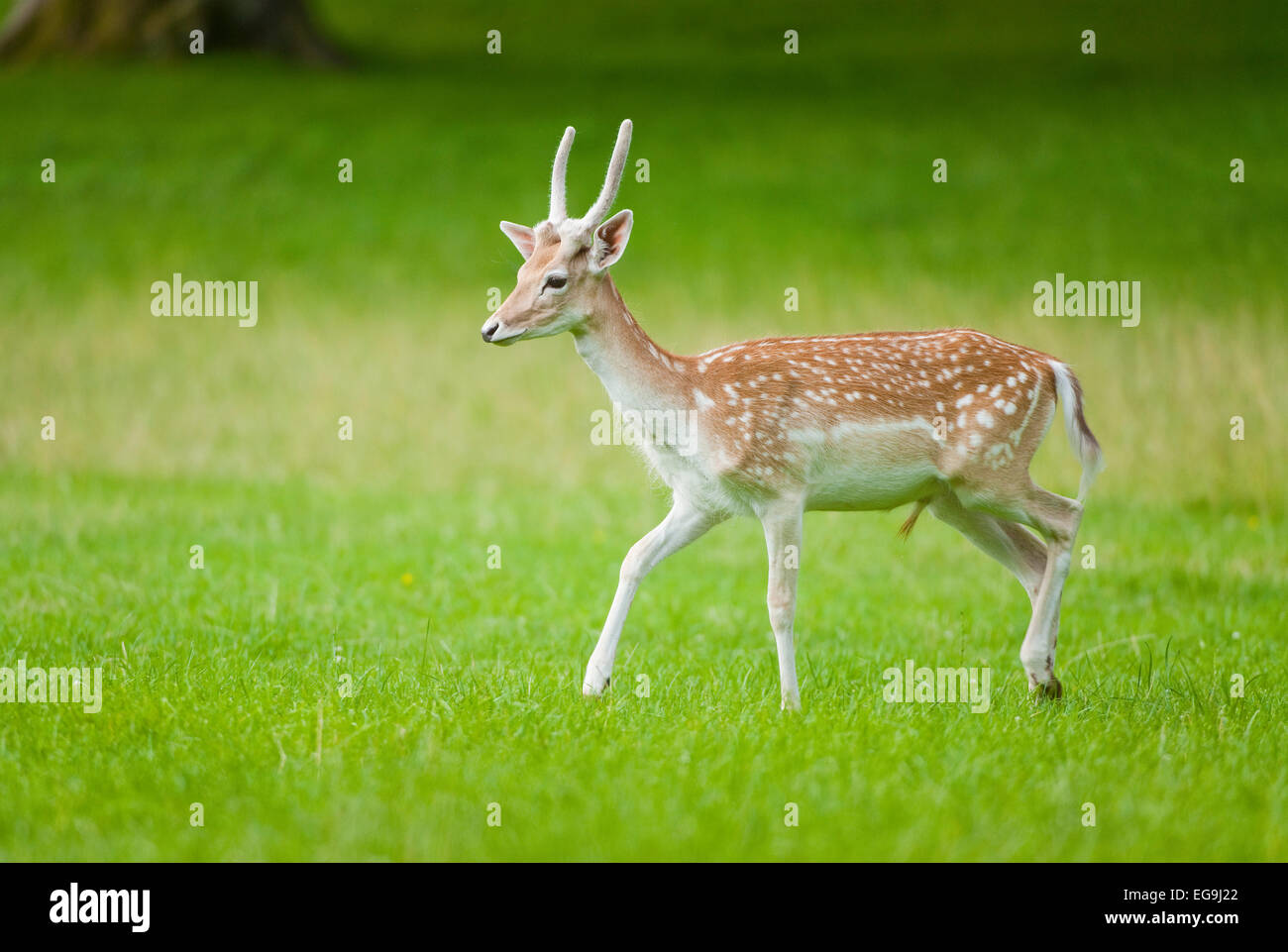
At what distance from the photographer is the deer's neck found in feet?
22.7

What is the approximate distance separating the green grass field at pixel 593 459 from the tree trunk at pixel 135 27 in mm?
808

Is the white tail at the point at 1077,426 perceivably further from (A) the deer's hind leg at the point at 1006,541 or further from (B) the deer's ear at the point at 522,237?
(B) the deer's ear at the point at 522,237

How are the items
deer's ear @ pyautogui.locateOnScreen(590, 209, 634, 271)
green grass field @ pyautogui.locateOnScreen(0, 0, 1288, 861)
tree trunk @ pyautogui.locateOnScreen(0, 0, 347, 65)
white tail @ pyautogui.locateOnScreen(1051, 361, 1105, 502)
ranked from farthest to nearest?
tree trunk @ pyautogui.locateOnScreen(0, 0, 347, 65), white tail @ pyautogui.locateOnScreen(1051, 361, 1105, 502), deer's ear @ pyautogui.locateOnScreen(590, 209, 634, 271), green grass field @ pyautogui.locateOnScreen(0, 0, 1288, 861)

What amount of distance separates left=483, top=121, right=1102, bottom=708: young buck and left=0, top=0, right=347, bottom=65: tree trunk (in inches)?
938

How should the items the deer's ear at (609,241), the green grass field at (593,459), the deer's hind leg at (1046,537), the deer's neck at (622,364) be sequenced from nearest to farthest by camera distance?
the green grass field at (593,459) → the deer's ear at (609,241) → the deer's neck at (622,364) → the deer's hind leg at (1046,537)

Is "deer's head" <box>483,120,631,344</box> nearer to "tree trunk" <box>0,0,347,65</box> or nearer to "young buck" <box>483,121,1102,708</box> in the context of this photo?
"young buck" <box>483,121,1102,708</box>

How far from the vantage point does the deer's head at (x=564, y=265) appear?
662 centimetres

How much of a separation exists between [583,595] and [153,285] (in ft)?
35.0

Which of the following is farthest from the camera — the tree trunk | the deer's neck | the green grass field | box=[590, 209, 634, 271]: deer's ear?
the tree trunk

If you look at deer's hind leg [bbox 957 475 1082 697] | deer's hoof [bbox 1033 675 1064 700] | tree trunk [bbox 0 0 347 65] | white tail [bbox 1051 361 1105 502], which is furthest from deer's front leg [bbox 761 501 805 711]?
tree trunk [bbox 0 0 347 65]

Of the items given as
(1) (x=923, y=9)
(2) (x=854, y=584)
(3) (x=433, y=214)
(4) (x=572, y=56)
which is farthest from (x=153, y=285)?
(1) (x=923, y=9)

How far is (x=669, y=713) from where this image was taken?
21.5 feet

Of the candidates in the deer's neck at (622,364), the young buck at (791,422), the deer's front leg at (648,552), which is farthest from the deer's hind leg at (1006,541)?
the deer's neck at (622,364)

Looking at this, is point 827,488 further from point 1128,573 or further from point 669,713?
point 1128,573
